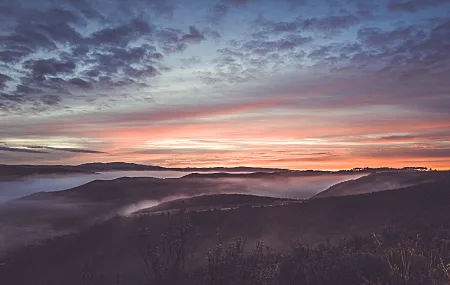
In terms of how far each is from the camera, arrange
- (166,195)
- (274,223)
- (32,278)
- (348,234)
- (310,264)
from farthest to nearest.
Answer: (166,195) → (274,223) → (348,234) → (32,278) → (310,264)

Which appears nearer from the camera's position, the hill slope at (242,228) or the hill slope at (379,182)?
→ the hill slope at (242,228)

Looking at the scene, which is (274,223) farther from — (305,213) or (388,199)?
(388,199)

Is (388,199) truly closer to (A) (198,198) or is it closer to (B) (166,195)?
(A) (198,198)

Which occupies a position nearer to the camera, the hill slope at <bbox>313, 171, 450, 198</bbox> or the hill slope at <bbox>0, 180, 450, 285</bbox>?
the hill slope at <bbox>0, 180, 450, 285</bbox>

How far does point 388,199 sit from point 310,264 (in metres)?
16.0

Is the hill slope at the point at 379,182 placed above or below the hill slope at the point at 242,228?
above

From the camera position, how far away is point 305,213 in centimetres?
2219

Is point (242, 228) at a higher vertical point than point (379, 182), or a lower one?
lower

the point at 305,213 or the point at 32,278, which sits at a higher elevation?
the point at 305,213

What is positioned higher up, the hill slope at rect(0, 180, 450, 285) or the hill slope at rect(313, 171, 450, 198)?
the hill slope at rect(313, 171, 450, 198)

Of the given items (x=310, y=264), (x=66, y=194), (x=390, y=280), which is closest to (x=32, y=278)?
(x=310, y=264)

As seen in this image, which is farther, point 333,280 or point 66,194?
point 66,194

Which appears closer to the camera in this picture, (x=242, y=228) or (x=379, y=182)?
(x=242, y=228)

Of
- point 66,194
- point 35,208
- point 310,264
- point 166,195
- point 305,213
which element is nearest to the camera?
point 310,264
